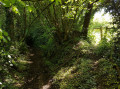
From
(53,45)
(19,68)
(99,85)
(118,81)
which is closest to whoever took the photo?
(118,81)

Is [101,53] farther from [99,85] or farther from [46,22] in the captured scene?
[46,22]

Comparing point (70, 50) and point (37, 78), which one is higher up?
point (70, 50)

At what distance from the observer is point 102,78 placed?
463 centimetres

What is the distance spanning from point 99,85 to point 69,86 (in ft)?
4.44

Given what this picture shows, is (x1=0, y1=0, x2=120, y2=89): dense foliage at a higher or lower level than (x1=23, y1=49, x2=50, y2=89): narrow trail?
higher

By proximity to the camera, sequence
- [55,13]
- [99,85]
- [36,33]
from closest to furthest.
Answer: [99,85], [55,13], [36,33]

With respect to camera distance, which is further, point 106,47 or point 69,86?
point 106,47

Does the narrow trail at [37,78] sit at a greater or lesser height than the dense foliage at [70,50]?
lesser

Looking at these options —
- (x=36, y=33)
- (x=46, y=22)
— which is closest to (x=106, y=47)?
(x=46, y=22)

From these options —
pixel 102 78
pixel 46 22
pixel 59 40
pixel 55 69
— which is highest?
pixel 46 22

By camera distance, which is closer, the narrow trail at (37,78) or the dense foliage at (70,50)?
the dense foliage at (70,50)

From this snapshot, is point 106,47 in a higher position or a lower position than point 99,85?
higher

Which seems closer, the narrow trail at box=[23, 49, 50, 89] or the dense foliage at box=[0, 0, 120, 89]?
the dense foliage at box=[0, 0, 120, 89]

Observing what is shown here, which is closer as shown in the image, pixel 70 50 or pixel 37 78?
pixel 37 78
